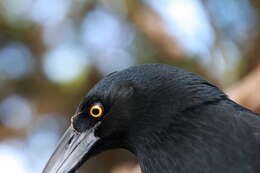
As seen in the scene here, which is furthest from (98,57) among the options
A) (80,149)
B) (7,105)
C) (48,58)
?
(80,149)

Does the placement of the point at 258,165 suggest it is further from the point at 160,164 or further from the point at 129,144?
the point at 129,144

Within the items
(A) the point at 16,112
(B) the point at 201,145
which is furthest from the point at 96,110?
(A) the point at 16,112

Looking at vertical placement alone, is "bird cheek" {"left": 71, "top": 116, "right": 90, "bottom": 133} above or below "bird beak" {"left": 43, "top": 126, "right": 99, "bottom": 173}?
above

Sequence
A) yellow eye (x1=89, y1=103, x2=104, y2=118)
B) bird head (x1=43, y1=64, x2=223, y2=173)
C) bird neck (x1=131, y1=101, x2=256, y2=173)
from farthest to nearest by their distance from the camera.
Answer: yellow eye (x1=89, y1=103, x2=104, y2=118), bird head (x1=43, y1=64, x2=223, y2=173), bird neck (x1=131, y1=101, x2=256, y2=173)

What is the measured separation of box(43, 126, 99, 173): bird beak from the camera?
11.8 feet

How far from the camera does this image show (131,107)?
139 inches

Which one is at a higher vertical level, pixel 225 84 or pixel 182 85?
pixel 182 85

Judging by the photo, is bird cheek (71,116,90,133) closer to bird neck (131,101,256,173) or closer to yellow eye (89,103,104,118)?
yellow eye (89,103,104,118)

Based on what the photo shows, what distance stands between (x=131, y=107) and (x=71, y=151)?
20.0 inches

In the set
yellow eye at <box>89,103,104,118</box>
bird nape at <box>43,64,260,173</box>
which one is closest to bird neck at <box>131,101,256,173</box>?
bird nape at <box>43,64,260,173</box>

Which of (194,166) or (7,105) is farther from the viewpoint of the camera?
(7,105)

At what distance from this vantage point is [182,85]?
3.47m

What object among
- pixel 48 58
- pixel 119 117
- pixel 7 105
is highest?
pixel 119 117

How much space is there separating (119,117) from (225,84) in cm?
443
